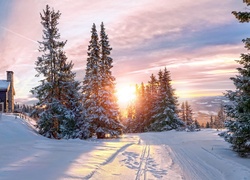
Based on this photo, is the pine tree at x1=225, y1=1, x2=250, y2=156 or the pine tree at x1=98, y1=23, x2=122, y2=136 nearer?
the pine tree at x1=225, y1=1, x2=250, y2=156

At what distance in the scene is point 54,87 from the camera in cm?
2466

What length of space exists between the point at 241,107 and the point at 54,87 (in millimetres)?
17641

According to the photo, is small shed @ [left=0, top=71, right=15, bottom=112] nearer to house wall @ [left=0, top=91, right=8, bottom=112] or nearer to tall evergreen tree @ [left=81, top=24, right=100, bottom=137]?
house wall @ [left=0, top=91, right=8, bottom=112]

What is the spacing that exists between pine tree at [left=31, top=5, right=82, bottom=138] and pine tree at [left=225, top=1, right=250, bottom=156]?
49.6 feet

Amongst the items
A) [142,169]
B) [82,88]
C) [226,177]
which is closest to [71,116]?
[82,88]

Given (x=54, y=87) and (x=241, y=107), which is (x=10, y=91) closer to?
(x=54, y=87)

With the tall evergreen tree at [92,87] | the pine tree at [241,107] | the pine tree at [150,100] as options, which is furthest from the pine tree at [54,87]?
the pine tree at [150,100]

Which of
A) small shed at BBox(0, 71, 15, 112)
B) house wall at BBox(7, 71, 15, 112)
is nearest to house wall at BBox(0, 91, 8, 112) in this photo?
small shed at BBox(0, 71, 15, 112)

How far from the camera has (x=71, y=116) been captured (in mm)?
23672

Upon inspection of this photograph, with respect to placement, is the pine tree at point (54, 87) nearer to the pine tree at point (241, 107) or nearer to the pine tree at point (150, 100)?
the pine tree at point (241, 107)

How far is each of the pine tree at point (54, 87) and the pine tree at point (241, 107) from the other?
1511cm

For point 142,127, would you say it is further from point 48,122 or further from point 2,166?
point 2,166

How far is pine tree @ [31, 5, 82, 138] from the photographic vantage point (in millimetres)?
24031

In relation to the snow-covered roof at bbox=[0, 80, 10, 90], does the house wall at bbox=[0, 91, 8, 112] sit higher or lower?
lower
